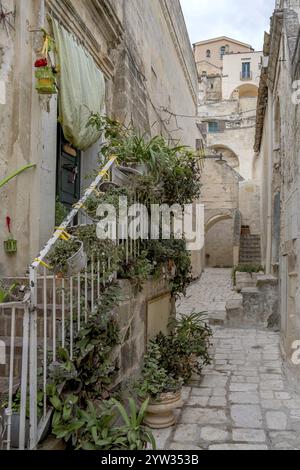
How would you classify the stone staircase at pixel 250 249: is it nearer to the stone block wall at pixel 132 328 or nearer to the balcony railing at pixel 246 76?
the stone block wall at pixel 132 328

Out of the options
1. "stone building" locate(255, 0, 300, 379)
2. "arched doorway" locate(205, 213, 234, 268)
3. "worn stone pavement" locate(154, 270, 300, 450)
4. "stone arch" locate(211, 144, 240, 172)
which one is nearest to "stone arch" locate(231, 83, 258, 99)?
"stone arch" locate(211, 144, 240, 172)

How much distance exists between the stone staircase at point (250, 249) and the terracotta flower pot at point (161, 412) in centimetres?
1522

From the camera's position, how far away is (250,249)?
19.4 meters

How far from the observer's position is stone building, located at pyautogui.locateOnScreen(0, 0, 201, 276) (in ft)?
14.1

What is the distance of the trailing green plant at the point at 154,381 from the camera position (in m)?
3.85

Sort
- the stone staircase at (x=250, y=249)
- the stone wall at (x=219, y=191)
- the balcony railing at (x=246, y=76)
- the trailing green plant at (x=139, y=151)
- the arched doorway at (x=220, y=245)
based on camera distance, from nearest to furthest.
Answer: the trailing green plant at (x=139, y=151) → the stone staircase at (x=250, y=249) → the stone wall at (x=219, y=191) → the arched doorway at (x=220, y=245) → the balcony railing at (x=246, y=76)

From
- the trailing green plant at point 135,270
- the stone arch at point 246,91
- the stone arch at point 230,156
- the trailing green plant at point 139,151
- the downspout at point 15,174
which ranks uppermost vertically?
the stone arch at point 246,91

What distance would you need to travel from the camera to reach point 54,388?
8.89 ft

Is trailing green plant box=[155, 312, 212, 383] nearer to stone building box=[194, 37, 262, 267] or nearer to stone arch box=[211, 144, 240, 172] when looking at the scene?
stone building box=[194, 37, 262, 267]

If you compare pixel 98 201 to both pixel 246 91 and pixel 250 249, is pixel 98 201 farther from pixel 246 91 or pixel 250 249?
pixel 246 91

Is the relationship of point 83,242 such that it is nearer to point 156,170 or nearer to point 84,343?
point 84,343

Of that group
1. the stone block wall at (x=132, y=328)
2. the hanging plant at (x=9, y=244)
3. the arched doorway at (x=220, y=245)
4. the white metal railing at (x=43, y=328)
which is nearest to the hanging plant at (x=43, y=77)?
the white metal railing at (x=43, y=328)

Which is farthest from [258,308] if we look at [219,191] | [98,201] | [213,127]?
[213,127]

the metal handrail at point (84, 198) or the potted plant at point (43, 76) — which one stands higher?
the potted plant at point (43, 76)
